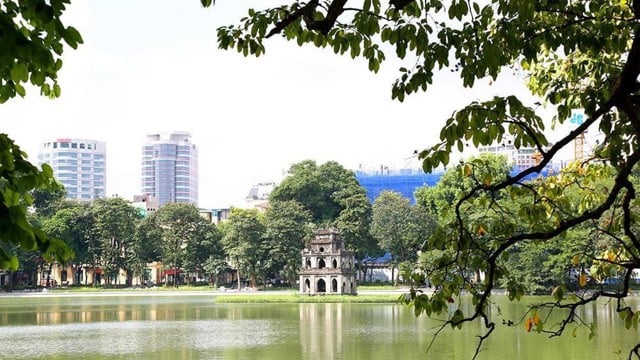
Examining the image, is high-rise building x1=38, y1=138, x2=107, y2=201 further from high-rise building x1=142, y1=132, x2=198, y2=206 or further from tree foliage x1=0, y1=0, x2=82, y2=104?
tree foliage x1=0, y1=0, x2=82, y2=104

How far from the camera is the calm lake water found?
54.2ft

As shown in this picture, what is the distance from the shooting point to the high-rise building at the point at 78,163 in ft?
464

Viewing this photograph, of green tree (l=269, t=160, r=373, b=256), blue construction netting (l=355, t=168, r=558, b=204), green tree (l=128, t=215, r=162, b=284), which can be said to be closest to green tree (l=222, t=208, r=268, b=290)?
green tree (l=269, t=160, r=373, b=256)

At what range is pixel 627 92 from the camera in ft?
11.9

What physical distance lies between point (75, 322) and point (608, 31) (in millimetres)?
25277

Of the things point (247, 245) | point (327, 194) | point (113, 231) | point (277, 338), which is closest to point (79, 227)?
point (113, 231)

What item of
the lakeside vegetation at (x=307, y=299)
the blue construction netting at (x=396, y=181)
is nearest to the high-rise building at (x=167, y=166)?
the blue construction netting at (x=396, y=181)

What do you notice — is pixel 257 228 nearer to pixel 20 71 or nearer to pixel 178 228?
pixel 178 228

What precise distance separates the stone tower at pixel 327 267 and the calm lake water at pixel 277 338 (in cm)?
1350

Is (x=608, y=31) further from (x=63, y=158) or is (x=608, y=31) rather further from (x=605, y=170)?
(x=63, y=158)

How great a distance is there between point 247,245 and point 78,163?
98.6m

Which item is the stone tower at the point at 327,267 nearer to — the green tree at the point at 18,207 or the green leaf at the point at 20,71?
the green tree at the point at 18,207

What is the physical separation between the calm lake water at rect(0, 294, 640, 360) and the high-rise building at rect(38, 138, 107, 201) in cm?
11520

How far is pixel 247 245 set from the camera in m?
52.2
